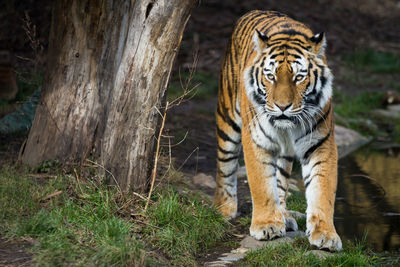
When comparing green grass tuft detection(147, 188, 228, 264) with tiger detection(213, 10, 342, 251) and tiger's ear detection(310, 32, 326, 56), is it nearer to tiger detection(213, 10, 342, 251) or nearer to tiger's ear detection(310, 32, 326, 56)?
tiger detection(213, 10, 342, 251)

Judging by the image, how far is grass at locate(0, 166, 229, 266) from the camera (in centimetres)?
389

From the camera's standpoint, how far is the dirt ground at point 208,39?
685 centimetres

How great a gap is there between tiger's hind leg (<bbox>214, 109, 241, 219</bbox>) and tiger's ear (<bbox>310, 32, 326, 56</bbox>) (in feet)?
3.76

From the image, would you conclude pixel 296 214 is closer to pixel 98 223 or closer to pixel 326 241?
pixel 326 241

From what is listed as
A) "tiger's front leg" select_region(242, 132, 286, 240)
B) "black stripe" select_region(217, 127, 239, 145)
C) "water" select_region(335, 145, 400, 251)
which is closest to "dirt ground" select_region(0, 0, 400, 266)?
"black stripe" select_region(217, 127, 239, 145)

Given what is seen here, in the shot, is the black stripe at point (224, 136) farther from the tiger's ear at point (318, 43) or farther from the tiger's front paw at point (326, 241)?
the tiger's front paw at point (326, 241)

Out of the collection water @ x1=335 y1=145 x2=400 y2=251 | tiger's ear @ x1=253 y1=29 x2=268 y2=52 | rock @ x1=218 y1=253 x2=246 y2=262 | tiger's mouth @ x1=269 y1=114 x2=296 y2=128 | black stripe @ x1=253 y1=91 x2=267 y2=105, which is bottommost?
rock @ x1=218 y1=253 x2=246 y2=262

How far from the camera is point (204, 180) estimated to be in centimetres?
664

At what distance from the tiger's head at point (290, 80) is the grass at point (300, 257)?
0.93m

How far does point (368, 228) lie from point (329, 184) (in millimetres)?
1096

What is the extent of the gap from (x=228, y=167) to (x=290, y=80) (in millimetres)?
1334

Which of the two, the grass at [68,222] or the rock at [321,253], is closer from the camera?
the grass at [68,222]

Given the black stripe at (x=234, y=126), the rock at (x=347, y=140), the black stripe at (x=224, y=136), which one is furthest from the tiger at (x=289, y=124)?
the rock at (x=347, y=140)

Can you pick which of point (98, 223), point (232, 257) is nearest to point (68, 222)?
point (98, 223)
